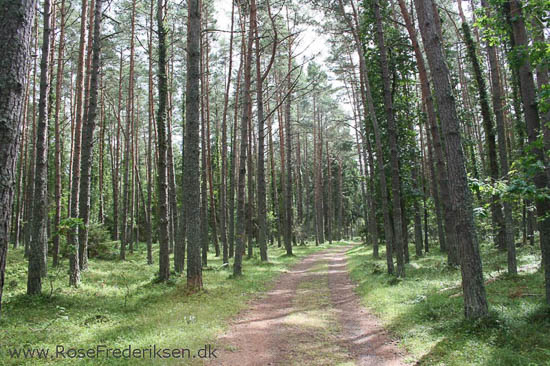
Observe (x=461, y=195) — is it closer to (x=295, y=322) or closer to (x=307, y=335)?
(x=307, y=335)

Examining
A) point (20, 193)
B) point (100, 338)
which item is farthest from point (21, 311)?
point (20, 193)

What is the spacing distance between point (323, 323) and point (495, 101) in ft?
27.1

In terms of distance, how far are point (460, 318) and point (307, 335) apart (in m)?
2.80

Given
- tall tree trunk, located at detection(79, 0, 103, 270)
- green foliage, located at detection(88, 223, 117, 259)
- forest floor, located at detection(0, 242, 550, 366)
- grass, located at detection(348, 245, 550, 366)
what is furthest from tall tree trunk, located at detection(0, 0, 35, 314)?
green foliage, located at detection(88, 223, 117, 259)

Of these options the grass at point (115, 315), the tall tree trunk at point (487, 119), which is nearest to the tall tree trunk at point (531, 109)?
the tall tree trunk at point (487, 119)

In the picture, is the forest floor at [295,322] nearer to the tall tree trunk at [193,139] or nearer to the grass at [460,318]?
the grass at [460,318]

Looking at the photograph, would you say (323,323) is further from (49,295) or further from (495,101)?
(495,101)

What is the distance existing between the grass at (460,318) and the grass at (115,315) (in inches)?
135

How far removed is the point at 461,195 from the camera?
19.4 ft

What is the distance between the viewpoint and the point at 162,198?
11422mm

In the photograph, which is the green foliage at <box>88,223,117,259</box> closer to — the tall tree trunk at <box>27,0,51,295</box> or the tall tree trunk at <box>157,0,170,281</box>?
the tall tree trunk at <box>157,0,170,281</box>

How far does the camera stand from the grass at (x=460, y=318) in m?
4.69

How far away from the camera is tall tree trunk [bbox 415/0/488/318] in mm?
5867

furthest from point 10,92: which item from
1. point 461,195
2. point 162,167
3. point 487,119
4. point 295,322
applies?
point 487,119
